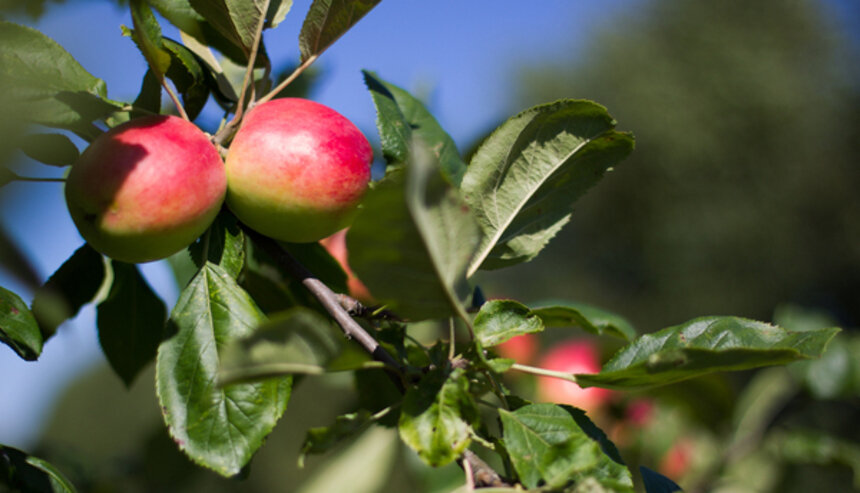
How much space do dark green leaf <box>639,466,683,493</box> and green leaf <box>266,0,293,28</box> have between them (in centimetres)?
53

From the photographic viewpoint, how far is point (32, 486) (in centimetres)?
52

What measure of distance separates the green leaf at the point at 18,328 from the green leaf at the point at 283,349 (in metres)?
0.26

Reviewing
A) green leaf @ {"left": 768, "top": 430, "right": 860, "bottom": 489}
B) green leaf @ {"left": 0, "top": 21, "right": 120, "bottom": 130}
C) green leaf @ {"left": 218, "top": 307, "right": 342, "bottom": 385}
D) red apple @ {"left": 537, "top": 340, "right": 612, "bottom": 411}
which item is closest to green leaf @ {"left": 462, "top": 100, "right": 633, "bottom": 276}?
green leaf @ {"left": 218, "top": 307, "right": 342, "bottom": 385}

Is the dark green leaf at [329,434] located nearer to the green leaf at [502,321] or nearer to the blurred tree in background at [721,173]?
the green leaf at [502,321]

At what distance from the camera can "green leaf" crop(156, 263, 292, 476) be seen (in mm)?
438

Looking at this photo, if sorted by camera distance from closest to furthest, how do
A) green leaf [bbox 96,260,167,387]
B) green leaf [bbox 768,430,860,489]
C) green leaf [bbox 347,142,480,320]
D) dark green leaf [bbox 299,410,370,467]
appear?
green leaf [bbox 347,142,480,320], dark green leaf [bbox 299,410,370,467], green leaf [bbox 96,260,167,387], green leaf [bbox 768,430,860,489]

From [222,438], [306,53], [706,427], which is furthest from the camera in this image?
[706,427]

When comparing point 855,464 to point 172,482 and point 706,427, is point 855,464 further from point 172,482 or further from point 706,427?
point 172,482

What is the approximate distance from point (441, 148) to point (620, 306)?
1260 cm

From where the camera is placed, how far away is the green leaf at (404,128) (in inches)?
22.6

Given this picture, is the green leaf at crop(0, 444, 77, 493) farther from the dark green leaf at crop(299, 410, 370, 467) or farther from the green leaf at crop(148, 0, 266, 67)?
the green leaf at crop(148, 0, 266, 67)

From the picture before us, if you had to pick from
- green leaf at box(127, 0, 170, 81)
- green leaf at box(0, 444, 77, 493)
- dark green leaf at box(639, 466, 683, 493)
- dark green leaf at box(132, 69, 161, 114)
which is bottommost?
green leaf at box(0, 444, 77, 493)

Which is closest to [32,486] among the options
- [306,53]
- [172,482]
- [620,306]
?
[306,53]

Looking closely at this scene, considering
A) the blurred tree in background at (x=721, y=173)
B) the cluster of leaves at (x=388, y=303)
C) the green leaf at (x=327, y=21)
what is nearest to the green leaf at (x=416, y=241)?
the cluster of leaves at (x=388, y=303)
